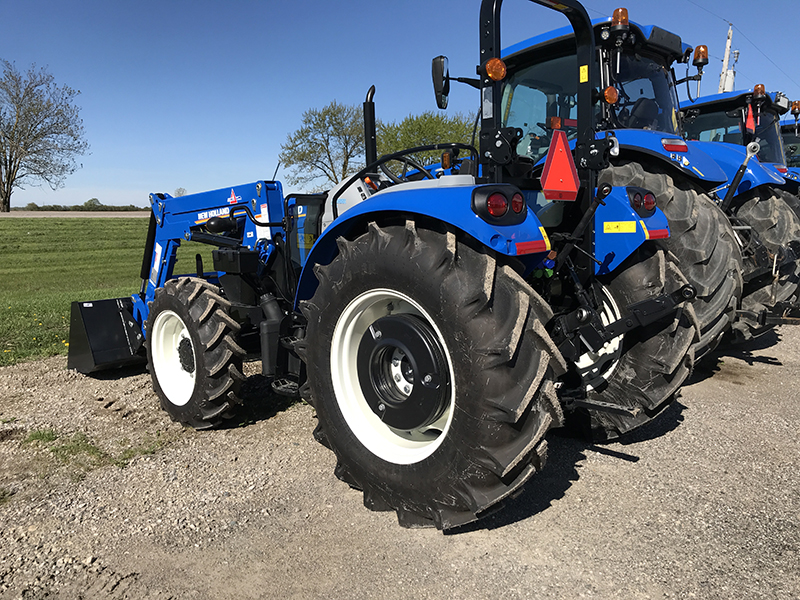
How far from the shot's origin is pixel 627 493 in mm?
3146

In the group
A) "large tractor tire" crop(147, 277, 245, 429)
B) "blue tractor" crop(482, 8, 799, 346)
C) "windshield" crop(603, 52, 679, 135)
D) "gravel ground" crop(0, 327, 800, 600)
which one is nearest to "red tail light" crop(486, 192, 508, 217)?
"gravel ground" crop(0, 327, 800, 600)

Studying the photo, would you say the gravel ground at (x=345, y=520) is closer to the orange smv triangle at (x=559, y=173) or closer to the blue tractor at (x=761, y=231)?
the orange smv triangle at (x=559, y=173)

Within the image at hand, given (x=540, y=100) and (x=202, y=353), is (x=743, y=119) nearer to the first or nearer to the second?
(x=540, y=100)

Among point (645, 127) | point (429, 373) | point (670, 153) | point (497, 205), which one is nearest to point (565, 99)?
point (645, 127)

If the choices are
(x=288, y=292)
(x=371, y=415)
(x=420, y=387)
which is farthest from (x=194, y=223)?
(x=420, y=387)

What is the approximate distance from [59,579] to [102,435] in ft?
5.72

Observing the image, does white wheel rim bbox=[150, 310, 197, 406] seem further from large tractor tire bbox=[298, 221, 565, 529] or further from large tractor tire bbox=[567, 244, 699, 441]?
large tractor tire bbox=[567, 244, 699, 441]

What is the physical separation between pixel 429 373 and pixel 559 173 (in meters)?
1.11

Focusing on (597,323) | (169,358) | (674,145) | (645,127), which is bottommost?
(169,358)

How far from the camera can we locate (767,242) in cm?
599

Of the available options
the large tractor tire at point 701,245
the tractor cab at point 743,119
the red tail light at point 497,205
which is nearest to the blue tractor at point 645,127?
the large tractor tire at point 701,245

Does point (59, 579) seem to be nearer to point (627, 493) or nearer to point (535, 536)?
point (535, 536)

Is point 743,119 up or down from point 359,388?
up

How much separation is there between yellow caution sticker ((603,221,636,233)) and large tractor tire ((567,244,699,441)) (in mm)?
231
